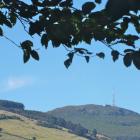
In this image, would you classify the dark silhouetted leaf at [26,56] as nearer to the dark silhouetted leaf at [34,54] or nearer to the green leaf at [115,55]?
the dark silhouetted leaf at [34,54]

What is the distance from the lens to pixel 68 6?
10.7 m

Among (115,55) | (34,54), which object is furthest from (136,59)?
(34,54)

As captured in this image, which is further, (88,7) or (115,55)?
(115,55)

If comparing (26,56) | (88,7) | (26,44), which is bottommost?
(26,56)

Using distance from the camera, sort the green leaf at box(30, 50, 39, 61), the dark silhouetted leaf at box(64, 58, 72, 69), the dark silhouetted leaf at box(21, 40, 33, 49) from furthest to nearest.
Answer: the dark silhouetted leaf at box(21, 40, 33, 49) < the green leaf at box(30, 50, 39, 61) < the dark silhouetted leaf at box(64, 58, 72, 69)

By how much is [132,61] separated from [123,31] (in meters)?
0.98

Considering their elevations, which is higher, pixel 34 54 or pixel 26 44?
pixel 26 44

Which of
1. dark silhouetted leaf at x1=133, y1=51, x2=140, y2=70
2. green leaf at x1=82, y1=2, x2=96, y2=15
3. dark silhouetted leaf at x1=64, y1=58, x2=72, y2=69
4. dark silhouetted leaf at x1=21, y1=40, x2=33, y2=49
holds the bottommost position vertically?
dark silhouetted leaf at x1=133, y1=51, x2=140, y2=70

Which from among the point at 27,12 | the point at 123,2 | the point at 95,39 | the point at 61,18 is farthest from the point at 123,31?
the point at 123,2

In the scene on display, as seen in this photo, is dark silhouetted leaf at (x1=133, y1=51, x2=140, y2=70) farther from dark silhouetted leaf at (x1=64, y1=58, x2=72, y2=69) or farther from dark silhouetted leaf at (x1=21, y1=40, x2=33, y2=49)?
dark silhouetted leaf at (x1=21, y1=40, x2=33, y2=49)

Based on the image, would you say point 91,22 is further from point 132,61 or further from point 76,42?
point 76,42

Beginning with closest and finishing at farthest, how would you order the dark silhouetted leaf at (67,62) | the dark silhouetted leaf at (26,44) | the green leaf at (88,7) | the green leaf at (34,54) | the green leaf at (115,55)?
the green leaf at (88,7) → the green leaf at (115,55) → the dark silhouetted leaf at (67,62) → the green leaf at (34,54) → the dark silhouetted leaf at (26,44)

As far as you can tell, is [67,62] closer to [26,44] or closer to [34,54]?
[34,54]

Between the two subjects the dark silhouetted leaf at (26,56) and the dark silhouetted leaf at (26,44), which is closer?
the dark silhouetted leaf at (26,56)
